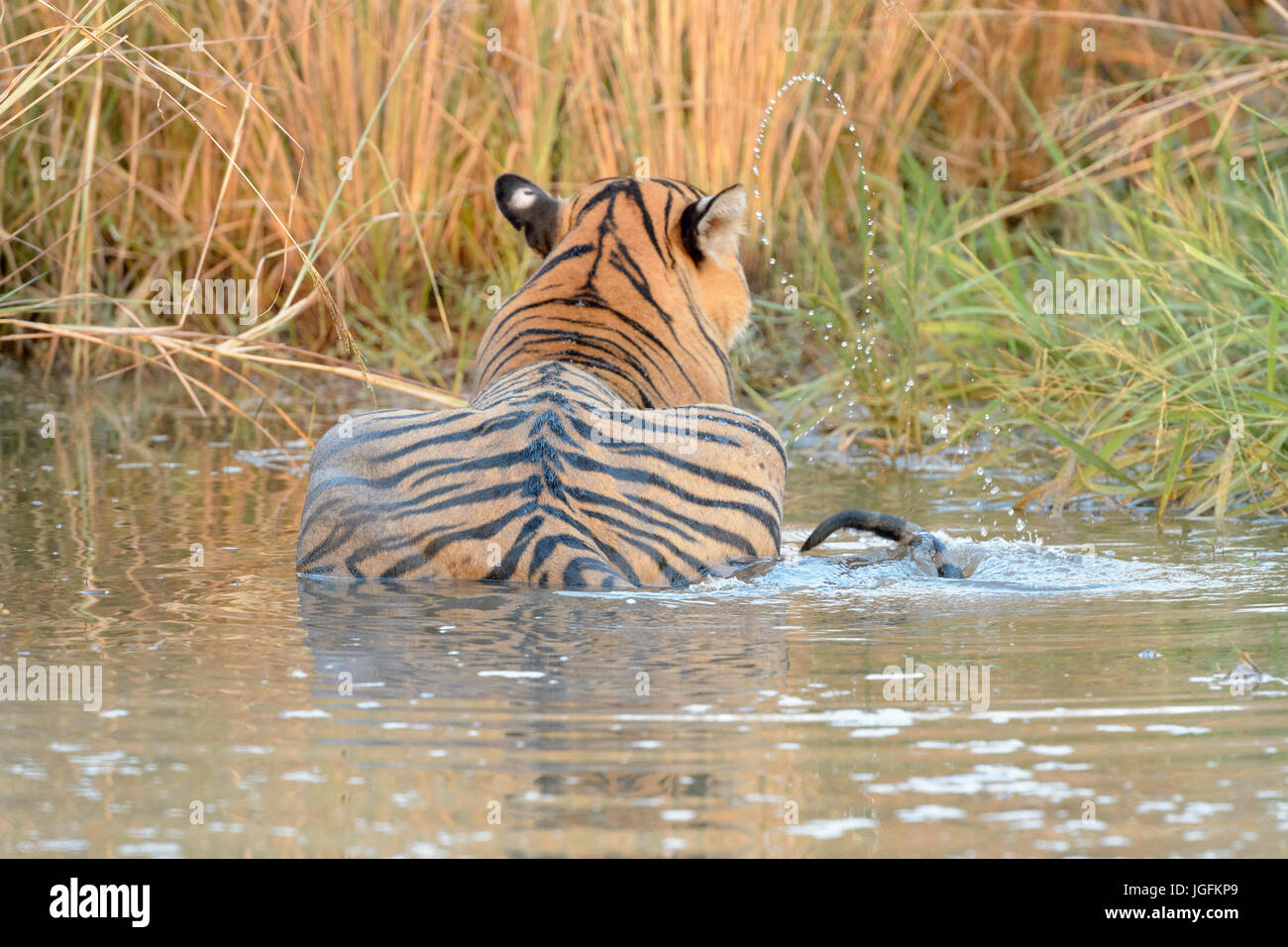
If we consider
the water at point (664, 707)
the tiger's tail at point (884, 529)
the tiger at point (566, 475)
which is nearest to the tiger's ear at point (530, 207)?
the tiger at point (566, 475)

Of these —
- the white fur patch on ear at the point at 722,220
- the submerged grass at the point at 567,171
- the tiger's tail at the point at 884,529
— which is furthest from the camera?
the submerged grass at the point at 567,171

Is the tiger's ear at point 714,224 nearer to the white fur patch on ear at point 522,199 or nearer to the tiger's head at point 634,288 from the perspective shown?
the tiger's head at point 634,288

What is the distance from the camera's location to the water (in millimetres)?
2617

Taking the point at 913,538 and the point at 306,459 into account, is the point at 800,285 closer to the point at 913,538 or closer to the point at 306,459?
the point at 306,459

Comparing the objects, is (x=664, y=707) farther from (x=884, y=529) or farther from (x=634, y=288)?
(x=634, y=288)

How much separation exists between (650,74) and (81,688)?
5023 mm

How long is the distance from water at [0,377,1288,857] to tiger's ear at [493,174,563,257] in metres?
1.24

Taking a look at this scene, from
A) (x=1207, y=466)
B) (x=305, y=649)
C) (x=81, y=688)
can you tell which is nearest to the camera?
(x=81, y=688)

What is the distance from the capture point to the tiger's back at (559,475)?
4184 millimetres

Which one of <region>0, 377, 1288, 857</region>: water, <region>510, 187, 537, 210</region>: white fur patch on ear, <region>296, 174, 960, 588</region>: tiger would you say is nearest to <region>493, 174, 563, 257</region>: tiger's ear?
<region>510, 187, 537, 210</region>: white fur patch on ear

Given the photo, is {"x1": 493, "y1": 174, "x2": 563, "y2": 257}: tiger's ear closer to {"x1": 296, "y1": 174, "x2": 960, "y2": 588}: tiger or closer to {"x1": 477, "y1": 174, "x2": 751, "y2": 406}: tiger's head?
{"x1": 477, "y1": 174, "x2": 751, "y2": 406}: tiger's head
